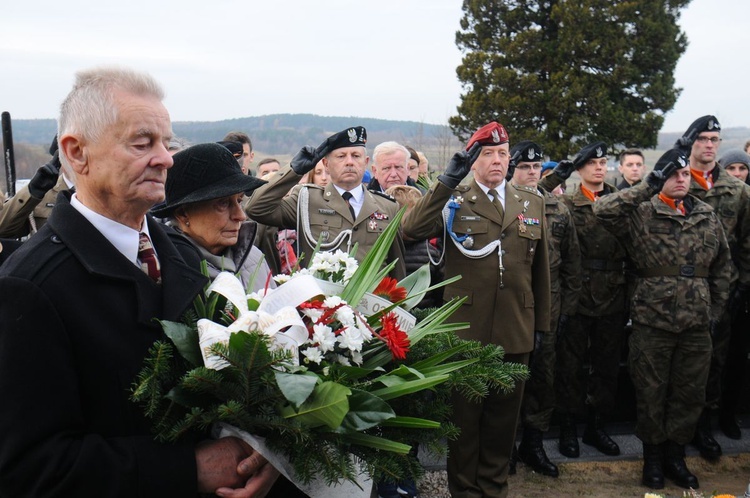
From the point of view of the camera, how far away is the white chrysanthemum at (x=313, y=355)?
1.91 metres

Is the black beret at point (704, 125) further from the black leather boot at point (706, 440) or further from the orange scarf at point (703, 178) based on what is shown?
the black leather boot at point (706, 440)

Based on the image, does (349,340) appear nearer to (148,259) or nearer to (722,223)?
(148,259)

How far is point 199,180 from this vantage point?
9.50ft

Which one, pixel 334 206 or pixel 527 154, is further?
pixel 527 154

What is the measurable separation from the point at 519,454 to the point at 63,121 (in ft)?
16.4

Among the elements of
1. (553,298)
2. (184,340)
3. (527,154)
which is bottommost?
(553,298)

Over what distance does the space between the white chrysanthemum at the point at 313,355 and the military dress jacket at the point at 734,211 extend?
5457 millimetres

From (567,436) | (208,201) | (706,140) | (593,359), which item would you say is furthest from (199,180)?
(706,140)

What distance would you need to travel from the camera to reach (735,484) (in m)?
5.81

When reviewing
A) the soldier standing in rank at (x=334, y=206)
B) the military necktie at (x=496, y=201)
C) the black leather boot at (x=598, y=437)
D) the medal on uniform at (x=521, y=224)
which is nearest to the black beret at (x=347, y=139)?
the soldier standing in rank at (x=334, y=206)

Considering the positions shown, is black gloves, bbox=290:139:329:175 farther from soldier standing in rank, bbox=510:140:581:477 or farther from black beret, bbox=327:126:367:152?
soldier standing in rank, bbox=510:140:581:477

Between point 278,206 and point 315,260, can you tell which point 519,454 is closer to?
point 278,206

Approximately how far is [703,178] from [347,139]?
3.46 m

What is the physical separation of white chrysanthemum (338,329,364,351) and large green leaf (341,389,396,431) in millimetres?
140
